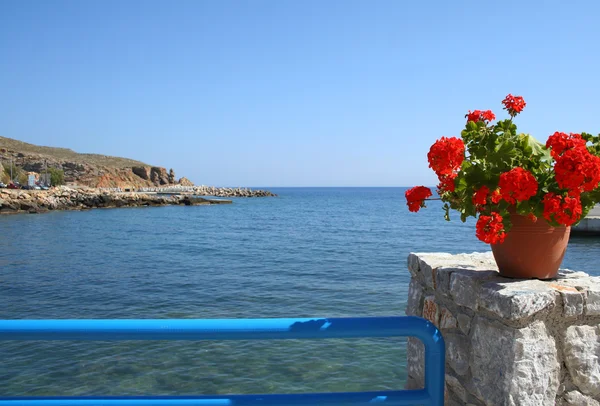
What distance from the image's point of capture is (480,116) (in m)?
2.67

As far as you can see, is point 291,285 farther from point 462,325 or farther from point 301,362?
point 462,325

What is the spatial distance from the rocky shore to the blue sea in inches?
857

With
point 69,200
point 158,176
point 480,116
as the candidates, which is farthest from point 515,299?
point 158,176

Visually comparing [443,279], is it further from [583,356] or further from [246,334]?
[246,334]

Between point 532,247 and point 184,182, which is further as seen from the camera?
point 184,182

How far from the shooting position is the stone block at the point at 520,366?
212 cm

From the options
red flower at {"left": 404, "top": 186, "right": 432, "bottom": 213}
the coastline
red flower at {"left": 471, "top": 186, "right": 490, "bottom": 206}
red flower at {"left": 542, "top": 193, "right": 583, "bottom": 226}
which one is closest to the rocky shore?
the coastline

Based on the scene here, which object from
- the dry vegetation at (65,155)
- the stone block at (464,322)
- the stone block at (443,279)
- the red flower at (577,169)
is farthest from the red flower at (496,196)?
the dry vegetation at (65,155)

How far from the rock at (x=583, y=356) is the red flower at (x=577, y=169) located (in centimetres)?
65

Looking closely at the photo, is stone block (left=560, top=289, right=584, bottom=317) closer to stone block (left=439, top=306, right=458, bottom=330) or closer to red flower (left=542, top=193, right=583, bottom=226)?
red flower (left=542, top=193, right=583, bottom=226)

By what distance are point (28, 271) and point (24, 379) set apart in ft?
41.2

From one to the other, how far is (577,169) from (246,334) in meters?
1.55

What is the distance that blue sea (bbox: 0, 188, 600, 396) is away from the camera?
6.95 m

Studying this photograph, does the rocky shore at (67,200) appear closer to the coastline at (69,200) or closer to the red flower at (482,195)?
the coastline at (69,200)
